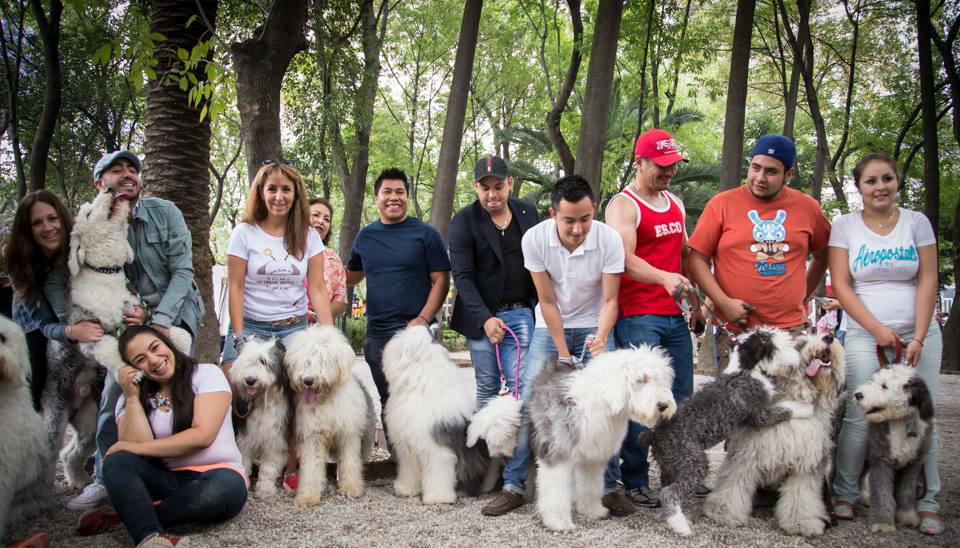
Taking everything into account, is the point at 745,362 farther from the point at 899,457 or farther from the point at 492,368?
the point at 492,368

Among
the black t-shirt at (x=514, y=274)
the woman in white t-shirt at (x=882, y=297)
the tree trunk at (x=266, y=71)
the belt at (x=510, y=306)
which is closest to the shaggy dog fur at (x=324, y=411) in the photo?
the belt at (x=510, y=306)

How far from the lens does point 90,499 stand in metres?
3.86

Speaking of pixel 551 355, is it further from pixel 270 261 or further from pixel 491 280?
pixel 270 261

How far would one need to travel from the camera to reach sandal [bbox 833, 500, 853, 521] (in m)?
3.94

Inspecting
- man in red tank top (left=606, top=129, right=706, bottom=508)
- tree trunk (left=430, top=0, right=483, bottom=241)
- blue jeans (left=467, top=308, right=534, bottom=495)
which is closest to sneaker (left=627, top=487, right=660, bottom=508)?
man in red tank top (left=606, top=129, right=706, bottom=508)

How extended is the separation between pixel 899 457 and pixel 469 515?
260cm

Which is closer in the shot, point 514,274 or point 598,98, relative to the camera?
point 514,274

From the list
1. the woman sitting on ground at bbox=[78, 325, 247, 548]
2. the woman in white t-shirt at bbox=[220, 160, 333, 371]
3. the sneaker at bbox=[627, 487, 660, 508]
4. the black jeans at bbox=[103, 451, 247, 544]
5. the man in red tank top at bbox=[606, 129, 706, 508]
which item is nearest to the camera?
the black jeans at bbox=[103, 451, 247, 544]

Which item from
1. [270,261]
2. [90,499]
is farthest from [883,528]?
[90,499]

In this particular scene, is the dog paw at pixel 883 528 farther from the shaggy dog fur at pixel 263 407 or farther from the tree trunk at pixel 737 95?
the tree trunk at pixel 737 95

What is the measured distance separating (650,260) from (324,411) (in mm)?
2464

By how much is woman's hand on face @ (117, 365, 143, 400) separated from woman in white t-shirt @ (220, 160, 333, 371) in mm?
920

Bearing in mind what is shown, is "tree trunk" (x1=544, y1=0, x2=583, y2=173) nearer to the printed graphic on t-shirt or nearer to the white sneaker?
the printed graphic on t-shirt

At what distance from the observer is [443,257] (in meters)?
5.04
